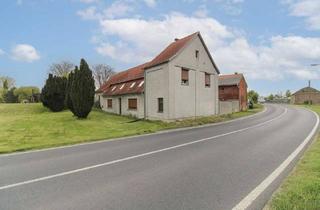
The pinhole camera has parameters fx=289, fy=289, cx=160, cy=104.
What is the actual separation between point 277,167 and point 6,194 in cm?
656

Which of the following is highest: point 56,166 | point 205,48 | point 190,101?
point 205,48

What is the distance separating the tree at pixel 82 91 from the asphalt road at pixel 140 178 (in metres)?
17.1

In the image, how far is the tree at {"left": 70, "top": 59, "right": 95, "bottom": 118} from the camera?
27250 millimetres

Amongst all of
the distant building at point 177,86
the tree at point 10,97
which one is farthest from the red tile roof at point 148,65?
the tree at point 10,97

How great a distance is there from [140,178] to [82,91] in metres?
21.8

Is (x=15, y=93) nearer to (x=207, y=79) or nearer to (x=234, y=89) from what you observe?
(x=234, y=89)

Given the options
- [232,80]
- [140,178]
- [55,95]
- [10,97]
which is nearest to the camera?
[140,178]

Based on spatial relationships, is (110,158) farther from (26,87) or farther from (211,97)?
(26,87)

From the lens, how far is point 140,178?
6711 millimetres

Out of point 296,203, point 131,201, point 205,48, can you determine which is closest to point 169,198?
point 131,201

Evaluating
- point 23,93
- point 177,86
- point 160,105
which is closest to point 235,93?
point 177,86

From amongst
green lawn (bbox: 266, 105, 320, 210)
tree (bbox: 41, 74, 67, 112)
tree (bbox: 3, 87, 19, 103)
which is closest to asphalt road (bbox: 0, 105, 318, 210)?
green lawn (bbox: 266, 105, 320, 210)

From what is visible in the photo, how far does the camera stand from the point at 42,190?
5898mm

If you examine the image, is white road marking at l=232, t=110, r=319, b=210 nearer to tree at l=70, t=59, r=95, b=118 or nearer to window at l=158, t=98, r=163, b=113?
window at l=158, t=98, r=163, b=113
